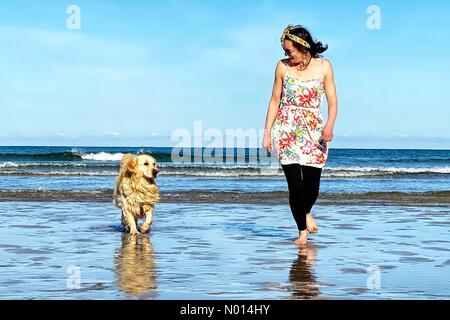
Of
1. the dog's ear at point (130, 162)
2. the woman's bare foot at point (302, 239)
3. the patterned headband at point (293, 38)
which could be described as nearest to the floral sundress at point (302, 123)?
the patterned headband at point (293, 38)

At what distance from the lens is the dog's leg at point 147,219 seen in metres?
7.66

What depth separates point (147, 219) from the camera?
7750 mm

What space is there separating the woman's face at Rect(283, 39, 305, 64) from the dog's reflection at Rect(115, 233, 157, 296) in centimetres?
208

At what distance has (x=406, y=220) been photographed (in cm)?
915

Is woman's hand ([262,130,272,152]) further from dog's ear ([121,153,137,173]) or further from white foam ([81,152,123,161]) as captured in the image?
white foam ([81,152,123,161])

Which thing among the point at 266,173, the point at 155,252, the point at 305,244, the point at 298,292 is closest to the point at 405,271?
the point at 298,292

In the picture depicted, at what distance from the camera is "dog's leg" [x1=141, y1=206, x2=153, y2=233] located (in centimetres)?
766

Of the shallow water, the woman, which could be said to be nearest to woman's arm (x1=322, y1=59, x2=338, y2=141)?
the woman

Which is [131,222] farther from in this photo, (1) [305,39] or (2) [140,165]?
(1) [305,39]

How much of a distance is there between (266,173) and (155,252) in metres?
19.1

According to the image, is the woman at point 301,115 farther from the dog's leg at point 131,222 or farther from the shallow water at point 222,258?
the dog's leg at point 131,222

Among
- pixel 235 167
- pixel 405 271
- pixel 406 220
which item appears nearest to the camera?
pixel 405 271

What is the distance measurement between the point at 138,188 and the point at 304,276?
10.6ft
